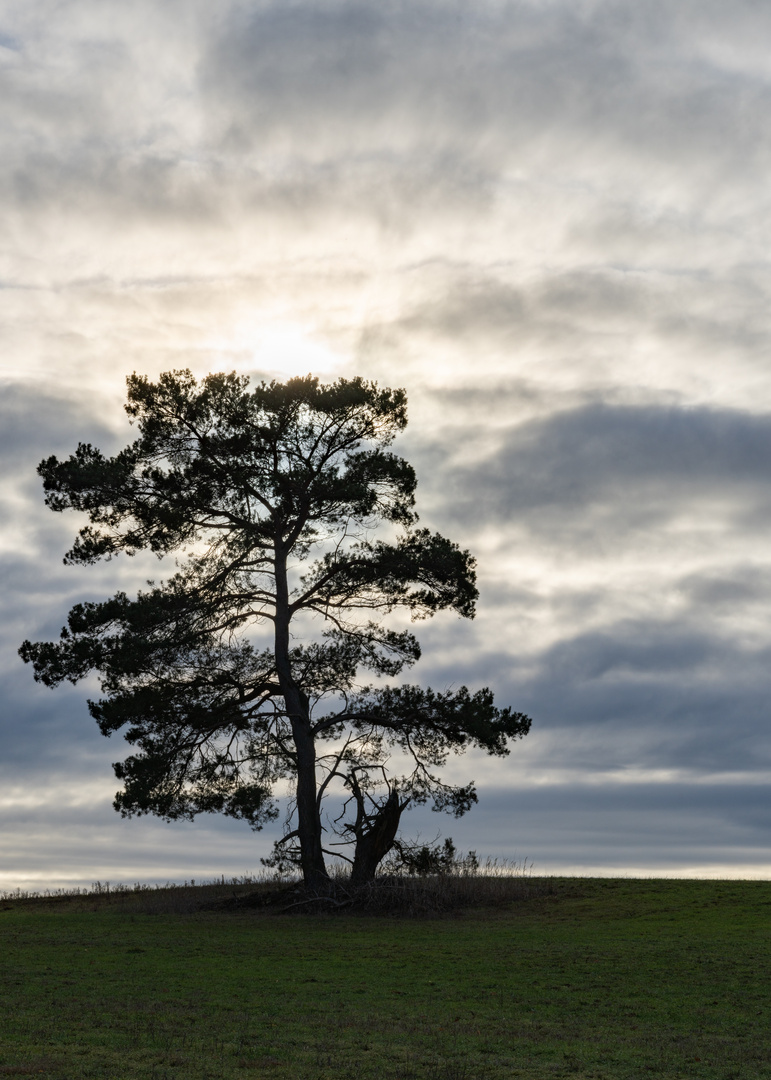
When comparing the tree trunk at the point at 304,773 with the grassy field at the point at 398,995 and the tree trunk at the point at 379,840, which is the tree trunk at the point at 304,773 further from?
the grassy field at the point at 398,995

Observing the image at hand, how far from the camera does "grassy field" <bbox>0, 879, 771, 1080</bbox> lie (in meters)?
11.3

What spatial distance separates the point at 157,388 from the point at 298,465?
474 centimetres

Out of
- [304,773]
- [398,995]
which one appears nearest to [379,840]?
[304,773]

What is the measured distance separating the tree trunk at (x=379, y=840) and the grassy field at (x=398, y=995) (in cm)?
257

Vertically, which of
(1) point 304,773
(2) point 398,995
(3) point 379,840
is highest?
(1) point 304,773

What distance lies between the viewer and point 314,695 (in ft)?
101

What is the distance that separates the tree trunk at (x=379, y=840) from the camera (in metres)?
30.2

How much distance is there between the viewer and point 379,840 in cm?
3025

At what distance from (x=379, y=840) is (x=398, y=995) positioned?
14275 millimetres

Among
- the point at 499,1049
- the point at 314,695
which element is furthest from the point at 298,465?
the point at 499,1049

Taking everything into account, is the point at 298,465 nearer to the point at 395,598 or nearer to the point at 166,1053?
the point at 395,598

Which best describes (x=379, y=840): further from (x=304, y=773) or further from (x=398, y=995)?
(x=398, y=995)

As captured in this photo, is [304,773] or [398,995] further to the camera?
[304,773]

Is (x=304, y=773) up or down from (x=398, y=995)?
up
